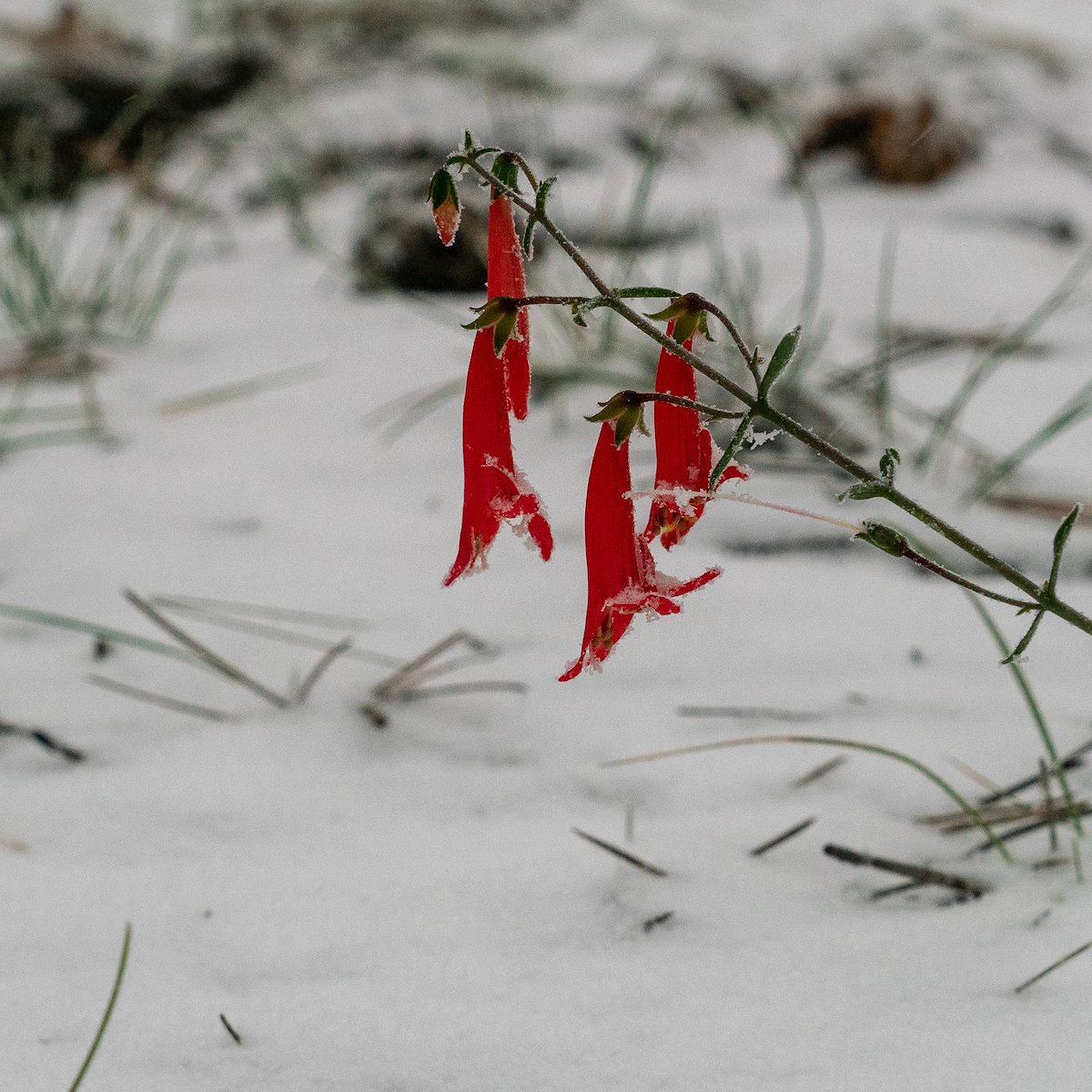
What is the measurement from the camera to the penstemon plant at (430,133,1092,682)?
917 mm

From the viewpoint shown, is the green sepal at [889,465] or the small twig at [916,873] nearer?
the green sepal at [889,465]

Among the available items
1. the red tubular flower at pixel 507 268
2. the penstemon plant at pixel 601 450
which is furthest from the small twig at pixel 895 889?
the red tubular flower at pixel 507 268

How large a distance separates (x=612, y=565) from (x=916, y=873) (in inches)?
18.9

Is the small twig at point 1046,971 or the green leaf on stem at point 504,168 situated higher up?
the green leaf on stem at point 504,168

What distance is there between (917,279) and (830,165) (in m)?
1.46

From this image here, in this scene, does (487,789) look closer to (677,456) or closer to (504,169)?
(677,456)

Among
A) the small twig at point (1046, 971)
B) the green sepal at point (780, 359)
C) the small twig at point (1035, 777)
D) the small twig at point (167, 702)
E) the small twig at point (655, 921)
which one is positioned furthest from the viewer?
the small twig at point (167, 702)

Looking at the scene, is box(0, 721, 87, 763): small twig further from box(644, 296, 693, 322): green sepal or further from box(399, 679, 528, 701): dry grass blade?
box(644, 296, 693, 322): green sepal

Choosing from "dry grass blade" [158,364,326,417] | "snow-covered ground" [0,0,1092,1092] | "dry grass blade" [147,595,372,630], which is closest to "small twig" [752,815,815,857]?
"snow-covered ground" [0,0,1092,1092]

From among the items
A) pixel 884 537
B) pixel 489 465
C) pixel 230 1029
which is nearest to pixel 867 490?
pixel 884 537

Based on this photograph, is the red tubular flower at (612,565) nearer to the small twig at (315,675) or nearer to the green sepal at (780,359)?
the green sepal at (780,359)

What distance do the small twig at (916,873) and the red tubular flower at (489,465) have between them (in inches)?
18.5

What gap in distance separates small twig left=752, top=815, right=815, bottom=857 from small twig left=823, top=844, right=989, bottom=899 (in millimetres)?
50

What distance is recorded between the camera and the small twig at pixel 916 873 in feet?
3.76
